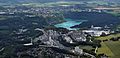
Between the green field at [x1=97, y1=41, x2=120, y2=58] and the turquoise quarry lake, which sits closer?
the green field at [x1=97, y1=41, x2=120, y2=58]

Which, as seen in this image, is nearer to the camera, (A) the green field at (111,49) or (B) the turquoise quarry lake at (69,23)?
(A) the green field at (111,49)

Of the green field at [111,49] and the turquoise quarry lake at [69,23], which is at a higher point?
the green field at [111,49]

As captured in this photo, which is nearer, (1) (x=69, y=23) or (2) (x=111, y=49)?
(2) (x=111, y=49)

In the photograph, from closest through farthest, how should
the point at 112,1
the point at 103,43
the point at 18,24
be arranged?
the point at 103,43, the point at 18,24, the point at 112,1

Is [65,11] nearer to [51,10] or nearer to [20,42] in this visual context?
[51,10]

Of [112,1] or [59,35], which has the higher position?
[59,35]

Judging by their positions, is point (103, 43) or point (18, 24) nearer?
point (103, 43)

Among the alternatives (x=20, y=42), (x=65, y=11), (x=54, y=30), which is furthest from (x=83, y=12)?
(x=20, y=42)

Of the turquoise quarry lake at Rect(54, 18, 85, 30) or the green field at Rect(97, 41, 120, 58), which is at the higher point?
the green field at Rect(97, 41, 120, 58)
